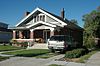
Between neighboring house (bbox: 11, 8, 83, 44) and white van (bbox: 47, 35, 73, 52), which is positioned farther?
neighboring house (bbox: 11, 8, 83, 44)

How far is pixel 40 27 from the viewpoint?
34.8 meters

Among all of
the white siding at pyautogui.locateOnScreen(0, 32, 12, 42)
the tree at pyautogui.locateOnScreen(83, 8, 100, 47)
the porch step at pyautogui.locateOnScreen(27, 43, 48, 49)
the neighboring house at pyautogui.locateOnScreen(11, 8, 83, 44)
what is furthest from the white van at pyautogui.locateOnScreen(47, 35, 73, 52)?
the white siding at pyautogui.locateOnScreen(0, 32, 12, 42)

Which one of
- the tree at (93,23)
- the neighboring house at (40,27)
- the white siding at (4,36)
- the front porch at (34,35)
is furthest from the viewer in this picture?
the white siding at (4,36)

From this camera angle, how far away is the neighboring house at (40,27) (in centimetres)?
3434

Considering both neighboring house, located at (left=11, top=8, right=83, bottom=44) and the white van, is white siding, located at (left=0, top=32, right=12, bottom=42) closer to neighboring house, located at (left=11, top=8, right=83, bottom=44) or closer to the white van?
neighboring house, located at (left=11, top=8, right=83, bottom=44)

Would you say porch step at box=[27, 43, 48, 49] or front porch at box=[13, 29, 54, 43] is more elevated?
front porch at box=[13, 29, 54, 43]

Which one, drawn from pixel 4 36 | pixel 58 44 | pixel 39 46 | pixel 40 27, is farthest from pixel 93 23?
pixel 4 36

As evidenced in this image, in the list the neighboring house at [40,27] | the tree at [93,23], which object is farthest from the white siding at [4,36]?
the tree at [93,23]

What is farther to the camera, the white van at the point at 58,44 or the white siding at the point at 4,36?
the white siding at the point at 4,36

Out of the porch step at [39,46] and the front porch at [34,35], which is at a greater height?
the front porch at [34,35]

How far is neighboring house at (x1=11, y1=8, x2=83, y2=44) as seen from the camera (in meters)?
34.3

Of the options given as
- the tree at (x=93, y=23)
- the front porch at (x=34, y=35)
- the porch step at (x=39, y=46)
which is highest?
the tree at (x=93, y=23)

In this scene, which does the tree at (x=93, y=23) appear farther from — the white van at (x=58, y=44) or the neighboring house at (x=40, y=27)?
the white van at (x=58, y=44)

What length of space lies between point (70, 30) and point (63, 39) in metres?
17.5
